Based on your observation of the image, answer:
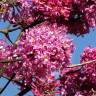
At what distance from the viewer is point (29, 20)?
9.02 meters

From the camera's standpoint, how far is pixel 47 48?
8172mm

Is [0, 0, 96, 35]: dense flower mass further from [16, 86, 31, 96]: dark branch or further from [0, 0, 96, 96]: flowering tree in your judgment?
[16, 86, 31, 96]: dark branch

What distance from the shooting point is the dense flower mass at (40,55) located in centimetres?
813

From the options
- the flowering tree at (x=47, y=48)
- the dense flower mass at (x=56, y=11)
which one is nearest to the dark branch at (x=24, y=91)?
the flowering tree at (x=47, y=48)

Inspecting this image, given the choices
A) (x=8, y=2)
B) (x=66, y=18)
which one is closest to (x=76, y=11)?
(x=66, y=18)

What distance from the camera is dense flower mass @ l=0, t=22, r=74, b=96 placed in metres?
8.13

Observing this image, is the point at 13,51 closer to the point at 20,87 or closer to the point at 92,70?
the point at 20,87

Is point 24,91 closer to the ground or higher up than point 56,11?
closer to the ground

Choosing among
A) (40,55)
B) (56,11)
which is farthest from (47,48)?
(56,11)

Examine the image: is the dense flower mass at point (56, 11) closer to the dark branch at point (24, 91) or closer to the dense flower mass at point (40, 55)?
the dense flower mass at point (40, 55)

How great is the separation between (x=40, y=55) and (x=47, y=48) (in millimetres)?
134

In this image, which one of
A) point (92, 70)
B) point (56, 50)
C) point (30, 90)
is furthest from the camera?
point (92, 70)

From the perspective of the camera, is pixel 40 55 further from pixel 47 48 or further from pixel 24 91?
pixel 24 91

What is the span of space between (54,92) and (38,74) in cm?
49
